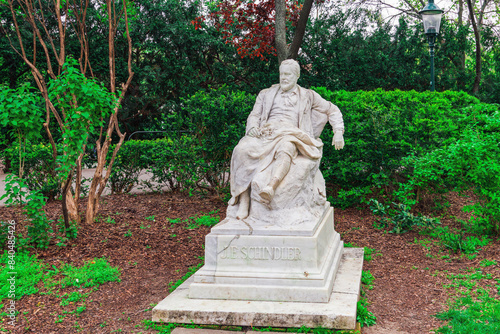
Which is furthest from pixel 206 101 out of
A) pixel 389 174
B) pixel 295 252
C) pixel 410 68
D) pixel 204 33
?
pixel 410 68

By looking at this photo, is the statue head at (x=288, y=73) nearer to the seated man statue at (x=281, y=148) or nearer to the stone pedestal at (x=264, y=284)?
the seated man statue at (x=281, y=148)

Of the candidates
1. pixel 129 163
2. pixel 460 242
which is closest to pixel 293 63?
pixel 460 242

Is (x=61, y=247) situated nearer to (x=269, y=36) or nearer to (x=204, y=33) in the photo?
(x=269, y=36)

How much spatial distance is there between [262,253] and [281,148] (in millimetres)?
1046

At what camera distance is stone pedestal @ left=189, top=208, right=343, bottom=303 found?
3.95 metres

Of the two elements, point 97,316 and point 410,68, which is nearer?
point 97,316

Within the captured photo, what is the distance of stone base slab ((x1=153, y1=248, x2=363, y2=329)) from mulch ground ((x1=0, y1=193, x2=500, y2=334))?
0.24 meters

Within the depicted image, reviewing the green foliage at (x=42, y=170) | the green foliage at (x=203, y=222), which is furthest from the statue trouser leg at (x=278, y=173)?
the green foliage at (x=42, y=170)

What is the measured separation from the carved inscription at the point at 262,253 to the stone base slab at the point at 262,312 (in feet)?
1.23

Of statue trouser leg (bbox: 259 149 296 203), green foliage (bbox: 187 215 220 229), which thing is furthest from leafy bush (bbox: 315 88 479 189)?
statue trouser leg (bbox: 259 149 296 203)

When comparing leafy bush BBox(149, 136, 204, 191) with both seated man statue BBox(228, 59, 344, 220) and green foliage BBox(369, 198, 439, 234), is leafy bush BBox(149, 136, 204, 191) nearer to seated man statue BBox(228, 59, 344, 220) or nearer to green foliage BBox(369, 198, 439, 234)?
seated man statue BBox(228, 59, 344, 220)

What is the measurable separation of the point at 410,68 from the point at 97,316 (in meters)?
10.3

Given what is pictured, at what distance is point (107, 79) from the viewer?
13008mm

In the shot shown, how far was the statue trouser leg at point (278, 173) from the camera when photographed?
14.0 ft
